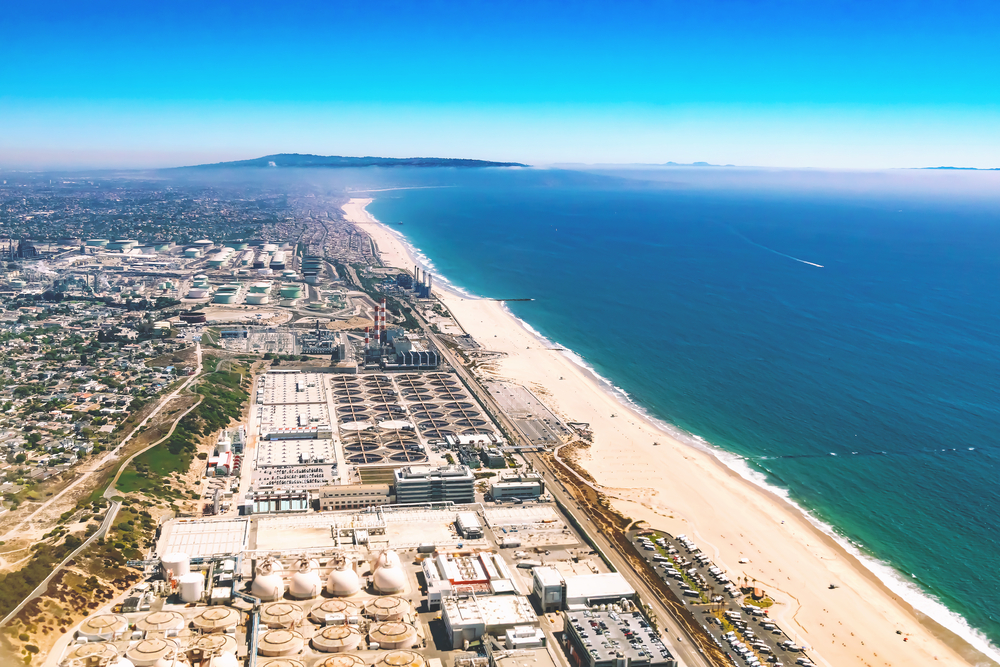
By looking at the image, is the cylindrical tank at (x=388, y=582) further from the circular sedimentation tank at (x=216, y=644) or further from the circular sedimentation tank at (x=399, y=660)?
the circular sedimentation tank at (x=216, y=644)

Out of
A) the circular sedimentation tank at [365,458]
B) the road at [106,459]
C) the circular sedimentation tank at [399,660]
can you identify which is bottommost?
the circular sedimentation tank at [399,660]

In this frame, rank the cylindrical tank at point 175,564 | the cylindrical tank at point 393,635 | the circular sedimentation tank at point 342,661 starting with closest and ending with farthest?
the circular sedimentation tank at point 342,661, the cylindrical tank at point 393,635, the cylindrical tank at point 175,564

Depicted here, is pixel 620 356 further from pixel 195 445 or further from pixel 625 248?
pixel 625 248

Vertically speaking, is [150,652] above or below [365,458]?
above

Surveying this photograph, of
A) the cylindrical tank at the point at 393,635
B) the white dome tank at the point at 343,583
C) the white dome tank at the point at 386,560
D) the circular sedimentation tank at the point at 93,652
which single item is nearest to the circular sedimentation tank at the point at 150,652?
the circular sedimentation tank at the point at 93,652

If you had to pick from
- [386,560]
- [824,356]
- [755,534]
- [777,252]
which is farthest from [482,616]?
[777,252]

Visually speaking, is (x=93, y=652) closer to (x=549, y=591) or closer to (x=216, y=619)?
(x=216, y=619)

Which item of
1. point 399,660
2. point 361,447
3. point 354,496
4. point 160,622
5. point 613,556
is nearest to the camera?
point 399,660

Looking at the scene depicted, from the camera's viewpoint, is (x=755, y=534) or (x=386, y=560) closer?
(x=386, y=560)
